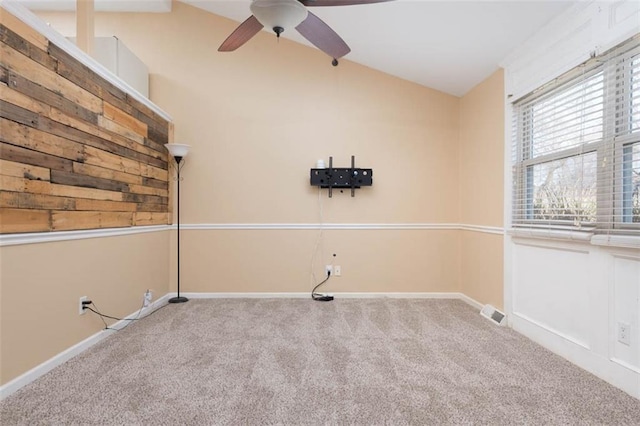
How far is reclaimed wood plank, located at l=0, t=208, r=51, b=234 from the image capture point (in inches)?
62.1

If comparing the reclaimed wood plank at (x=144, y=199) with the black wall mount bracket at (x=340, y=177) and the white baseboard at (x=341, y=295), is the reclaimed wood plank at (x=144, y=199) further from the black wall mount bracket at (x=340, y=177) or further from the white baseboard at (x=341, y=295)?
the black wall mount bracket at (x=340, y=177)

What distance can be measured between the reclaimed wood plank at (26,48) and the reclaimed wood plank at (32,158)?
0.52 meters

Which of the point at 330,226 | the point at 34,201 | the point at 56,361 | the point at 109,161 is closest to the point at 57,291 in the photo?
the point at 56,361

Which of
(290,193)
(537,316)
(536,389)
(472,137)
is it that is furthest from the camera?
(290,193)

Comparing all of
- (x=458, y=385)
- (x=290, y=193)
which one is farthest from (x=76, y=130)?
(x=458, y=385)

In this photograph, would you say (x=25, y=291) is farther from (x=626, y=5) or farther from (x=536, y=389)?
(x=626, y=5)

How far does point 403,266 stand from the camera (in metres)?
3.45

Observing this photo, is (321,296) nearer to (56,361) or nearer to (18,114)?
(56,361)

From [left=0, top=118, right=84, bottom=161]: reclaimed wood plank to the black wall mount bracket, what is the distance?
2010 mm

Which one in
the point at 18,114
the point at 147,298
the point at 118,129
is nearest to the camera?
the point at 18,114

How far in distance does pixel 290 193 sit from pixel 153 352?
1.95 meters

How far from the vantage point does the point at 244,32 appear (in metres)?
1.95

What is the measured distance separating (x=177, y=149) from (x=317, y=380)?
2536 mm

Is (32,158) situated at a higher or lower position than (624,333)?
higher
